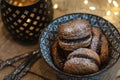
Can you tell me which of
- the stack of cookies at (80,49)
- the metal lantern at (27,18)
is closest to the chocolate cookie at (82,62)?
the stack of cookies at (80,49)

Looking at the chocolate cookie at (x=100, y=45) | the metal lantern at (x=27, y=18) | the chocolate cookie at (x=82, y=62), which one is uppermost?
the metal lantern at (x=27, y=18)

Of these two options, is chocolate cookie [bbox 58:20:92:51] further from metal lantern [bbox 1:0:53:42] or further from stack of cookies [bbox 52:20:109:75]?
metal lantern [bbox 1:0:53:42]

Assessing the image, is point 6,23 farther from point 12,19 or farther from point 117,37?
point 117,37

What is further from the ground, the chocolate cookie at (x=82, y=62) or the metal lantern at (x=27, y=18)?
the metal lantern at (x=27, y=18)

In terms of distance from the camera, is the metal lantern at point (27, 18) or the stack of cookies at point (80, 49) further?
the metal lantern at point (27, 18)

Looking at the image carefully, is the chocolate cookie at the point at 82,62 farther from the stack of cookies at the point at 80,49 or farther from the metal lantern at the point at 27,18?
the metal lantern at the point at 27,18

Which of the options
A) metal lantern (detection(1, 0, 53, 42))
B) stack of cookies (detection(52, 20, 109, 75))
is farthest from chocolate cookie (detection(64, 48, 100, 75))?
metal lantern (detection(1, 0, 53, 42))

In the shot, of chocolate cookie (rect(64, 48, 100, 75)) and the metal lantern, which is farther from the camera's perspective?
the metal lantern
